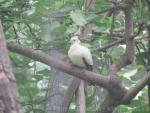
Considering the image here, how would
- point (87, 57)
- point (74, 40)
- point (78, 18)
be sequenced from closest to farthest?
point (78, 18) < point (74, 40) < point (87, 57)

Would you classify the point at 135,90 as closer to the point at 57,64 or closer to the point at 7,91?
the point at 57,64

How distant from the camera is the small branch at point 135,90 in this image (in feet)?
8.59

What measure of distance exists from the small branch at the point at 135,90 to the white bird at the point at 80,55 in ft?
1.19

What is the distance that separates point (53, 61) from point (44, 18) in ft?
0.84

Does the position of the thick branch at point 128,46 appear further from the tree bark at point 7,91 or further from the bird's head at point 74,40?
the tree bark at point 7,91

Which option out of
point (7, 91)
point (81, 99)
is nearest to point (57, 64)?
point (81, 99)

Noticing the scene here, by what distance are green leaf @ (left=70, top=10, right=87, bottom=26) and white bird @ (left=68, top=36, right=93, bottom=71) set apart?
0.75m

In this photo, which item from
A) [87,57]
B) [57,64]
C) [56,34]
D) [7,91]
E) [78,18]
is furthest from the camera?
[87,57]

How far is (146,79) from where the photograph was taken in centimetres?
261

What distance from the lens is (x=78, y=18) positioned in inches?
82.7

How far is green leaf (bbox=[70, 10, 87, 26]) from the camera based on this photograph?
2.07 meters

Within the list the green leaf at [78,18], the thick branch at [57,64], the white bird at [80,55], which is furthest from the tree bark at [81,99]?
the green leaf at [78,18]

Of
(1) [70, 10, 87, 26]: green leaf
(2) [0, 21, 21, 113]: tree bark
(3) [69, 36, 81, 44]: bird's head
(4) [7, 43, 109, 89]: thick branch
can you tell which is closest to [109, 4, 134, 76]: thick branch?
(4) [7, 43, 109, 89]: thick branch

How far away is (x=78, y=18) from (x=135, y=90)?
0.77 meters
